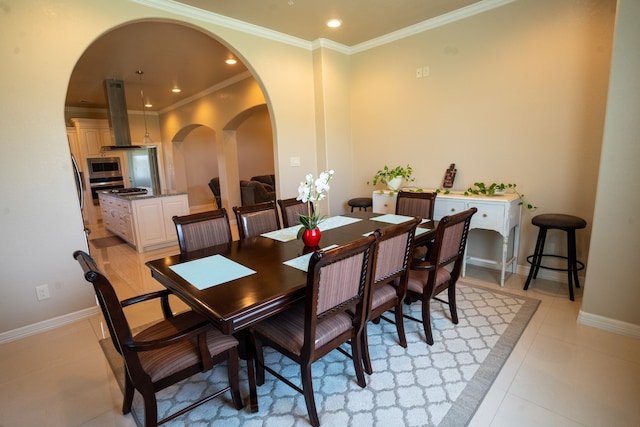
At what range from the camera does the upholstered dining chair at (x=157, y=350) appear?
1.31 meters

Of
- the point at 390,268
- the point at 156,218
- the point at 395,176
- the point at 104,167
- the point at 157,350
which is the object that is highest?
the point at 104,167

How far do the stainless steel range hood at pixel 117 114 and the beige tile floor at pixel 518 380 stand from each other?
359cm

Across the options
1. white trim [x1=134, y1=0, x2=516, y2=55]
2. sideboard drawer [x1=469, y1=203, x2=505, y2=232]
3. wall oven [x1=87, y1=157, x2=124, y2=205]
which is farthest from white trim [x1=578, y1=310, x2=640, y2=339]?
wall oven [x1=87, y1=157, x2=124, y2=205]

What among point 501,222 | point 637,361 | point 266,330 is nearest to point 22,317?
point 266,330

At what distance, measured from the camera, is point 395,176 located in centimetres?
385

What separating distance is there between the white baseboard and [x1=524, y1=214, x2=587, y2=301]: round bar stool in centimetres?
401

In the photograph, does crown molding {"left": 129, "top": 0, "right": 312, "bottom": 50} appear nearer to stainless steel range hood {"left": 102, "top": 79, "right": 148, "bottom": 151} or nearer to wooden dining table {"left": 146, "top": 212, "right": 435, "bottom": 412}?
wooden dining table {"left": 146, "top": 212, "right": 435, "bottom": 412}

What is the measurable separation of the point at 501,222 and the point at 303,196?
2.04m

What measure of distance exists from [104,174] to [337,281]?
8.29 m

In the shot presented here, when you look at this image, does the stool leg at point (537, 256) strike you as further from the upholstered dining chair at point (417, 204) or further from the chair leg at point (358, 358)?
the chair leg at point (358, 358)

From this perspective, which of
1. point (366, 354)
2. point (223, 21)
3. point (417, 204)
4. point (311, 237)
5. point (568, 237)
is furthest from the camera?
point (223, 21)

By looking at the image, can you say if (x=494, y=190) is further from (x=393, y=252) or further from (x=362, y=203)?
(x=393, y=252)

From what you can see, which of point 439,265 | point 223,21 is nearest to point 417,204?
point 439,265

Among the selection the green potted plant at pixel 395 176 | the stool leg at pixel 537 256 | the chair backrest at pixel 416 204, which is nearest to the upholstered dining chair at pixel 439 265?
the chair backrest at pixel 416 204
